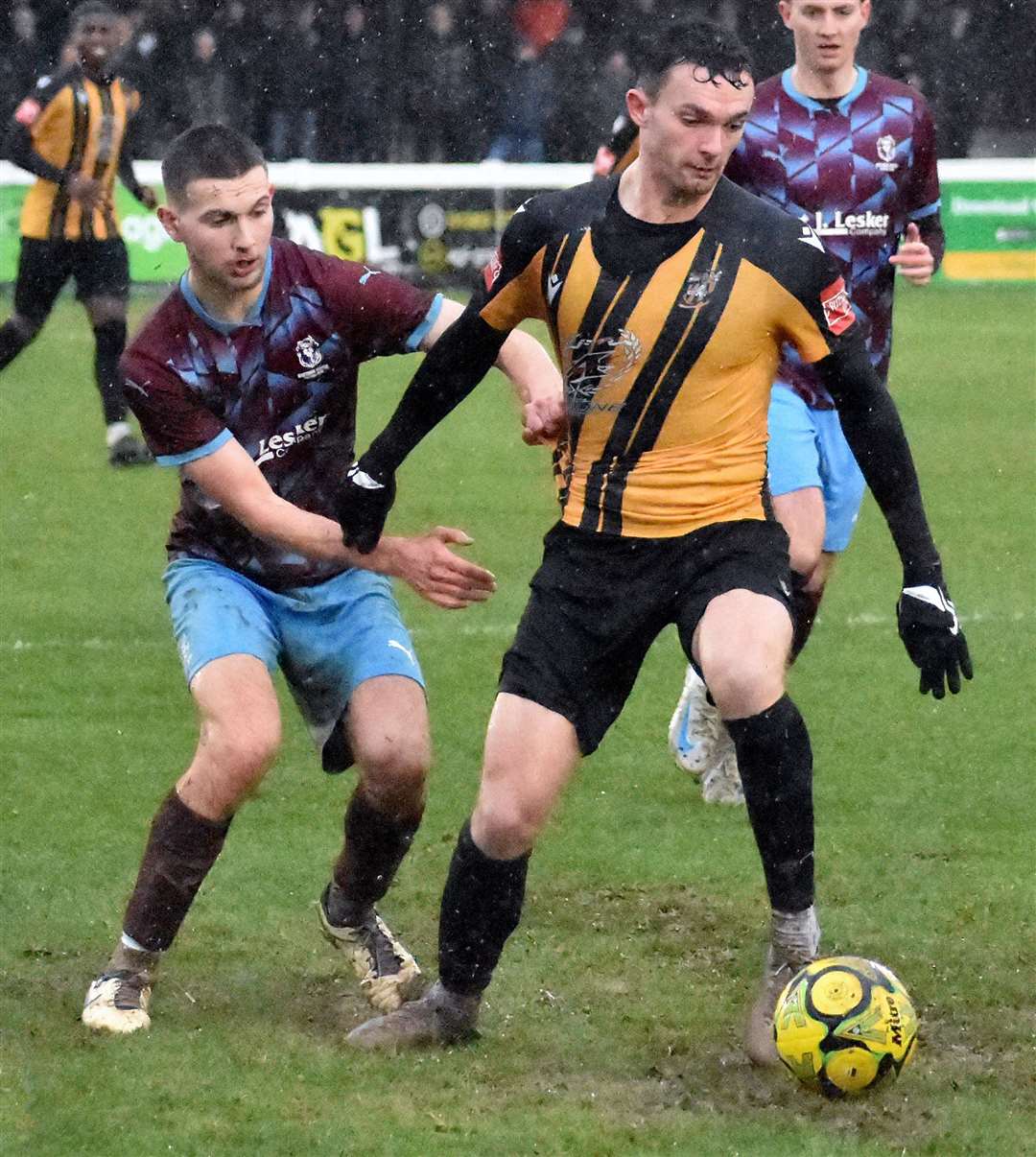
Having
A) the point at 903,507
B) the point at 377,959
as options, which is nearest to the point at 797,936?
the point at 903,507

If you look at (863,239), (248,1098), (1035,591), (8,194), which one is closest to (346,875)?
(248,1098)

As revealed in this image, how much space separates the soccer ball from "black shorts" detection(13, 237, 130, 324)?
30.0 feet

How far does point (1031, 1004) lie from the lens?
5.03 m

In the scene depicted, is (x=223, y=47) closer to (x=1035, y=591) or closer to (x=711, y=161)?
(x=1035, y=591)

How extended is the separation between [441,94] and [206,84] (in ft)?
7.74

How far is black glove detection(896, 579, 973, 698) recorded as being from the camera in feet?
15.1

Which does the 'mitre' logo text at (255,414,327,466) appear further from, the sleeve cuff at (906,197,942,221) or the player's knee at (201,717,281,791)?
the sleeve cuff at (906,197,942,221)

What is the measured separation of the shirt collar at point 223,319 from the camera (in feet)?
16.6

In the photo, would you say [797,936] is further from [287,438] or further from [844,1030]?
[287,438]

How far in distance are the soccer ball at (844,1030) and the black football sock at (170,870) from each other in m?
1.33

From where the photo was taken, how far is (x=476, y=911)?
469 cm

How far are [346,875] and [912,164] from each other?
304 centimetres

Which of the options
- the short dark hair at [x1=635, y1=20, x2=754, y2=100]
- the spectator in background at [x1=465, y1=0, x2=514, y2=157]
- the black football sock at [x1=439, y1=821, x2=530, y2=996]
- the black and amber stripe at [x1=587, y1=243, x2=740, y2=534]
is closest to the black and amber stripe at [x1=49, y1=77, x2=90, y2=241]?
the short dark hair at [x1=635, y1=20, x2=754, y2=100]

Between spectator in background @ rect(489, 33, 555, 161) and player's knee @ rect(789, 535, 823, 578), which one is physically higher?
player's knee @ rect(789, 535, 823, 578)
